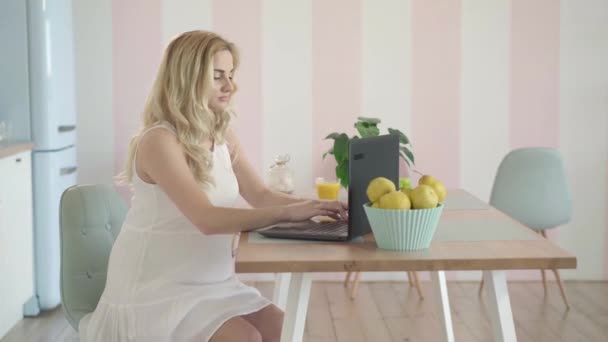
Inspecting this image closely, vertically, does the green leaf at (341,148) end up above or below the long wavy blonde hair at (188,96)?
below

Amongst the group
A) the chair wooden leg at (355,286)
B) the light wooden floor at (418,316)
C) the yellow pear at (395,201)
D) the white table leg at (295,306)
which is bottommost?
the light wooden floor at (418,316)

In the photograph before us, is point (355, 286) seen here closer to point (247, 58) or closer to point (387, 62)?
point (387, 62)

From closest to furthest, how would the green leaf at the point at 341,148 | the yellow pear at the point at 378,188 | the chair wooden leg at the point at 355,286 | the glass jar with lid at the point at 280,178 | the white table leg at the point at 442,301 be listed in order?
the yellow pear at the point at 378,188
the white table leg at the point at 442,301
the glass jar with lid at the point at 280,178
the green leaf at the point at 341,148
the chair wooden leg at the point at 355,286

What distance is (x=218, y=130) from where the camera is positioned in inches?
112

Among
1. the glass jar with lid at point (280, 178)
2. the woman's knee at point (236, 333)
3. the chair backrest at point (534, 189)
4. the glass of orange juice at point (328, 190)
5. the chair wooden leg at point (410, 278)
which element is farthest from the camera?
the chair wooden leg at point (410, 278)

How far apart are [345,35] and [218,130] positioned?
2350 mm

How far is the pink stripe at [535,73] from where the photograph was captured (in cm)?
507

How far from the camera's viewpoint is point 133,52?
5.04m

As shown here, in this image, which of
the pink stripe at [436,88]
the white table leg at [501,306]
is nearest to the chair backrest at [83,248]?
the white table leg at [501,306]

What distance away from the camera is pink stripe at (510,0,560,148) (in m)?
5.07

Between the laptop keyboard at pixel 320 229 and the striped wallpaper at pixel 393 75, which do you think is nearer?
the laptop keyboard at pixel 320 229

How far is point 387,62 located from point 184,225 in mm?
2674

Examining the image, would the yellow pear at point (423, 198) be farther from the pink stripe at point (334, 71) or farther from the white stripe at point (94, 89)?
the white stripe at point (94, 89)

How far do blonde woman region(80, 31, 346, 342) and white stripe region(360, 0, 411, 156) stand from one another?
2414 millimetres
